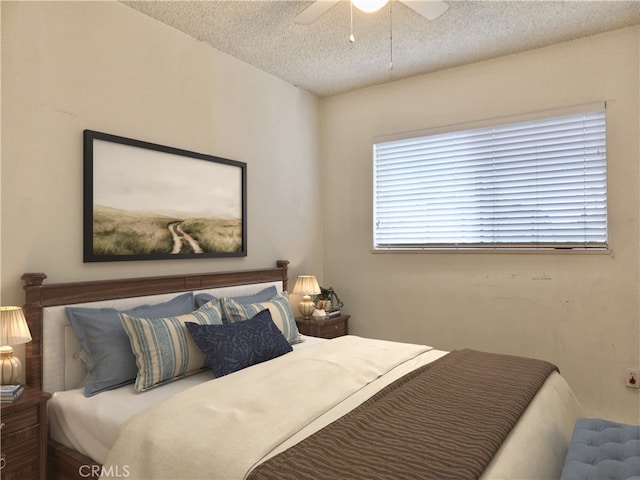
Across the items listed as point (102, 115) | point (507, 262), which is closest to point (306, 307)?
point (507, 262)

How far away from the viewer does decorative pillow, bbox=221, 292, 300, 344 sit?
9.10 feet

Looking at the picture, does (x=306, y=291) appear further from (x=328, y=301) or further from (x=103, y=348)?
(x=103, y=348)

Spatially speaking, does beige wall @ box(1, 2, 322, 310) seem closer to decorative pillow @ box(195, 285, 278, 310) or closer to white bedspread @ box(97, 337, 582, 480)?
decorative pillow @ box(195, 285, 278, 310)

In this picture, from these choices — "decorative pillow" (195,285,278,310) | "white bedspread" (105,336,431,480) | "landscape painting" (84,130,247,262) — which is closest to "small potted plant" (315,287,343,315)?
"decorative pillow" (195,285,278,310)

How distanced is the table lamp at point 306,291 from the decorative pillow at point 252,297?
310mm

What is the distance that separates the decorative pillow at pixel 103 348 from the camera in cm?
220

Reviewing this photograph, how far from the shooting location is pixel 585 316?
3.18m

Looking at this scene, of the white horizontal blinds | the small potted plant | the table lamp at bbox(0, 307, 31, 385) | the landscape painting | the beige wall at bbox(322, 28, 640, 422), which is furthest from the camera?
the small potted plant

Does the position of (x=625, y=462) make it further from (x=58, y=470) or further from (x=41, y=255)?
(x=41, y=255)

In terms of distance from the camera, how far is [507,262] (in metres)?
3.47

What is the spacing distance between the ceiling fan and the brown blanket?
6.12ft

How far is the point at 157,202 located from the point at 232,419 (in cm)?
168

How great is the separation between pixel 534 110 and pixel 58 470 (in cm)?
374

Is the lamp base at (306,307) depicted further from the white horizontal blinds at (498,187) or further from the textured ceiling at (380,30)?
the textured ceiling at (380,30)
